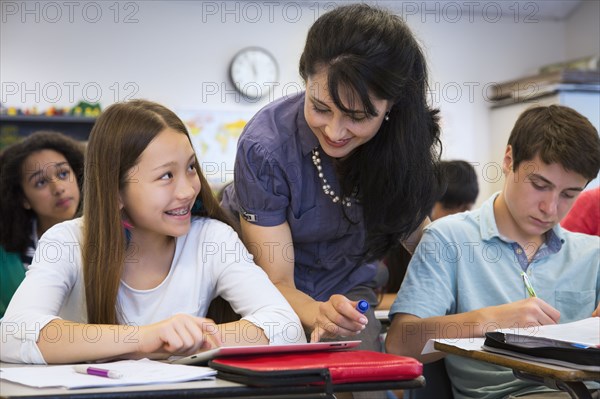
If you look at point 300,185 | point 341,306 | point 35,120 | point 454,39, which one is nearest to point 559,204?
point 300,185

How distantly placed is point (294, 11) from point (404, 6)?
2.59 feet

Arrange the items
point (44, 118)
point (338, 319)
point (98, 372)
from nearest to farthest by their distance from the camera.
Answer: point (98, 372)
point (338, 319)
point (44, 118)

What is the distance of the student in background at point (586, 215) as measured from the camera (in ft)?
8.23

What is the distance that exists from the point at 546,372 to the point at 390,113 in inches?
26.9

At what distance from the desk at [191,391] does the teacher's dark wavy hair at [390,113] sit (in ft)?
2.08

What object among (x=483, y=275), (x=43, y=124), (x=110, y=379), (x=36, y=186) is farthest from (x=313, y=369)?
(x=43, y=124)

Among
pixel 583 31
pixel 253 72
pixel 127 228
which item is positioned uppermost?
pixel 583 31

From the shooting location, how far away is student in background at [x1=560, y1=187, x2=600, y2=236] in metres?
2.51

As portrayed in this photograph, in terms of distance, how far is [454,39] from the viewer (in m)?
6.30

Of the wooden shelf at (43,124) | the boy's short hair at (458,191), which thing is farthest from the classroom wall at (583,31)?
the wooden shelf at (43,124)

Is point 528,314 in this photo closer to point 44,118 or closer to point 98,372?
point 98,372

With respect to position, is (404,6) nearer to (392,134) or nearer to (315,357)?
(392,134)

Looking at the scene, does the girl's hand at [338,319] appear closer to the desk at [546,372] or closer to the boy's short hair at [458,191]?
the desk at [546,372]

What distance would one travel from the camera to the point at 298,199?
173 centimetres
